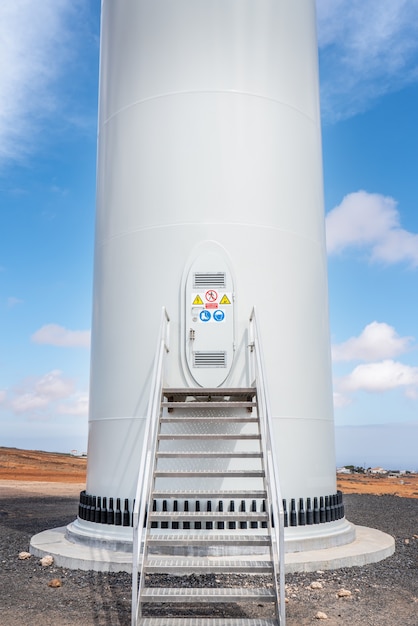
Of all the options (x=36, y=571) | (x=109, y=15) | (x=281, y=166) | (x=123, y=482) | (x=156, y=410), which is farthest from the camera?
(x=109, y=15)

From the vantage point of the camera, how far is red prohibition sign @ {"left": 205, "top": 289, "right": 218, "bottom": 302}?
316 inches

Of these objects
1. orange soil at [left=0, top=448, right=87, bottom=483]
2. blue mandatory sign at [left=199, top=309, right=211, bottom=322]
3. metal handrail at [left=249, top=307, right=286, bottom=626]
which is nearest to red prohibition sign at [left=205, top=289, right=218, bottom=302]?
blue mandatory sign at [left=199, top=309, right=211, bottom=322]

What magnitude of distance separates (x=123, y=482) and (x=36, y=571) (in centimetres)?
145

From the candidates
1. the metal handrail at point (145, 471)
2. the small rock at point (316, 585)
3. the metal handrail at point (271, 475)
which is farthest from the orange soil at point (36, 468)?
the small rock at point (316, 585)

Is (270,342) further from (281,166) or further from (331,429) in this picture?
(281,166)

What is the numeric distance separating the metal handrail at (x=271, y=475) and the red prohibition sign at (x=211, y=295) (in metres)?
0.52

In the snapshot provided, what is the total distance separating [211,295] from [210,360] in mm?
834

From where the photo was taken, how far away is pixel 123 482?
26.1 ft

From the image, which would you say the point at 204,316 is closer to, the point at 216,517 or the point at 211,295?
the point at 211,295

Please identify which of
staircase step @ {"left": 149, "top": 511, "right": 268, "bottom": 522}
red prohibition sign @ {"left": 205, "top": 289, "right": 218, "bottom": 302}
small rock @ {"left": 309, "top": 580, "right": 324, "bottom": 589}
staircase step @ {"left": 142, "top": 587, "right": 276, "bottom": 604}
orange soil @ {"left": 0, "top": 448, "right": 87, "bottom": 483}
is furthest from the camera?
orange soil @ {"left": 0, "top": 448, "right": 87, "bottom": 483}

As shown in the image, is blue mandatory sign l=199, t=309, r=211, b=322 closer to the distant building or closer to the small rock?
the small rock

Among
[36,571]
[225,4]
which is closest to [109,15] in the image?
[225,4]

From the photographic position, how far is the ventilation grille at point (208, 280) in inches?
317

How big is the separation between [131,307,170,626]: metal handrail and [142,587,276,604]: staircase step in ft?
0.47
